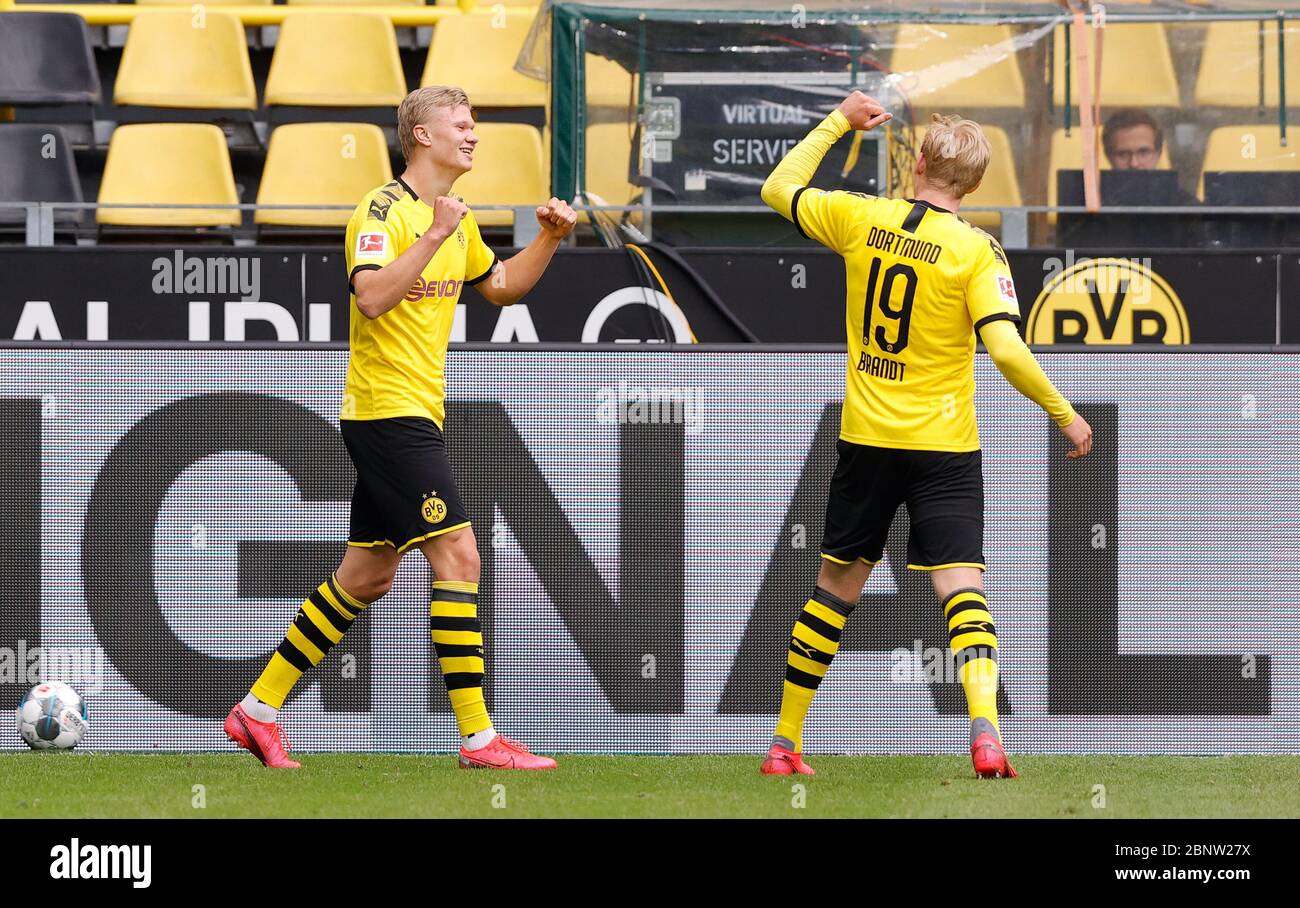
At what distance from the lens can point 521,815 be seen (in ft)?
13.4

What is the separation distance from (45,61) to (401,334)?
537 centimetres

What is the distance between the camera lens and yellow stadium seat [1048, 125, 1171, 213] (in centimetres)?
696

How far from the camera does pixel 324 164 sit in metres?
8.80

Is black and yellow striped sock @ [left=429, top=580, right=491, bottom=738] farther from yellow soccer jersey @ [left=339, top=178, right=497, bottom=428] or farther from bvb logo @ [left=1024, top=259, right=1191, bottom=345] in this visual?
bvb logo @ [left=1024, top=259, right=1191, bottom=345]

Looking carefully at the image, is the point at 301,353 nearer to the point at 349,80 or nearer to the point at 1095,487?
the point at 1095,487

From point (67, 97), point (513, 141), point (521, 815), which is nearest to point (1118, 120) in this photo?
point (513, 141)

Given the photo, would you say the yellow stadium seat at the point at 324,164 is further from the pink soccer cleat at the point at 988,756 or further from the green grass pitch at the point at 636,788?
the pink soccer cleat at the point at 988,756

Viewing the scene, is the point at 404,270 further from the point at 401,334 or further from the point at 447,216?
the point at 401,334

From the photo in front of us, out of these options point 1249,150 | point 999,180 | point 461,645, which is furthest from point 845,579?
point 1249,150

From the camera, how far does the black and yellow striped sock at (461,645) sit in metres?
4.90

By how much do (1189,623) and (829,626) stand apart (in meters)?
1.45

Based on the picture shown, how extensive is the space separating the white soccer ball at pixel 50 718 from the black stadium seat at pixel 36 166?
3.88 metres

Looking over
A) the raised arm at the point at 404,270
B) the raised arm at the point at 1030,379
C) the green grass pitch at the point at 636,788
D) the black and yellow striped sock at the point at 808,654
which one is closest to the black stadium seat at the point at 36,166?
the green grass pitch at the point at 636,788

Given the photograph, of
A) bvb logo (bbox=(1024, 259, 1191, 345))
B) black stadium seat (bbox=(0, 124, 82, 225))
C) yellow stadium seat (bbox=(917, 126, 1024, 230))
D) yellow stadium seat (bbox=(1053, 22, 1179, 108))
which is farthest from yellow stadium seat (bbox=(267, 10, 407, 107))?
bvb logo (bbox=(1024, 259, 1191, 345))
